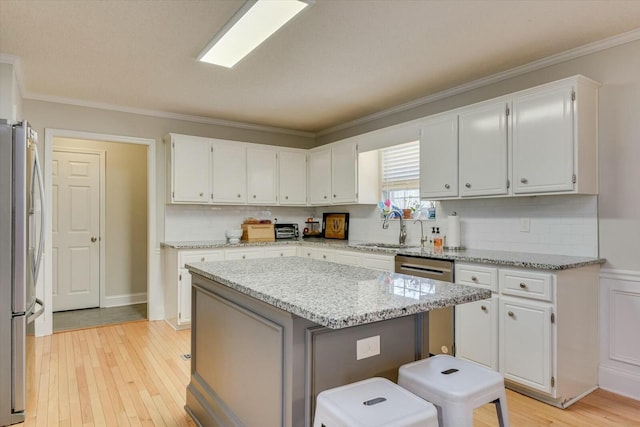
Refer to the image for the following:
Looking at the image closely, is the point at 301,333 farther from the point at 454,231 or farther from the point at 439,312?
the point at 454,231

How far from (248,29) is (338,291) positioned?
6.00 ft

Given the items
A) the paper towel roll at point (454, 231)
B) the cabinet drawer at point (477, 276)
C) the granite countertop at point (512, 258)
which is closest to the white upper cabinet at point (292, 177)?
the granite countertop at point (512, 258)

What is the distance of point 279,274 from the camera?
80.6 inches

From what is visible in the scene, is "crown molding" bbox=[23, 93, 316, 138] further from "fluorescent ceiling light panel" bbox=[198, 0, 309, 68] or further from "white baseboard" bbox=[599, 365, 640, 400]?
"white baseboard" bbox=[599, 365, 640, 400]

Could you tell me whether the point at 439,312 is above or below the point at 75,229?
below

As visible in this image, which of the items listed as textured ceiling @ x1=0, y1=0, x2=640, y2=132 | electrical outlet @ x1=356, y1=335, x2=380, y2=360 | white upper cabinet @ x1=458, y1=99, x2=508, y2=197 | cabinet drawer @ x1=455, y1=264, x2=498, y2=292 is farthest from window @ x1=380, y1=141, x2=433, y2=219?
electrical outlet @ x1=356, y1=335, x2=380, y2=360

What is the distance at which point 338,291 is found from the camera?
1597 mm

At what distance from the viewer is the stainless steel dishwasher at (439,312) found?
3.04 metres

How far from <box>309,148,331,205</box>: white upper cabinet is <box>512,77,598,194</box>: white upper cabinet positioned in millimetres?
2523

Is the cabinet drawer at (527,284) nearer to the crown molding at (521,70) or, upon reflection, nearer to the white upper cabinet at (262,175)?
the crown molding at (521,70)

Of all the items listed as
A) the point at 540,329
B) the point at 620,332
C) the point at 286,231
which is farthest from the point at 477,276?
the point at 286,231

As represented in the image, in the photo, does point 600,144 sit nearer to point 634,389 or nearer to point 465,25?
point 465,25

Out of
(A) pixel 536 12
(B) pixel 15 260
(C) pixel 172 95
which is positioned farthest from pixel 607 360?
(C) pixel 172 95

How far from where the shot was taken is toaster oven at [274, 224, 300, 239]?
17.3ft
